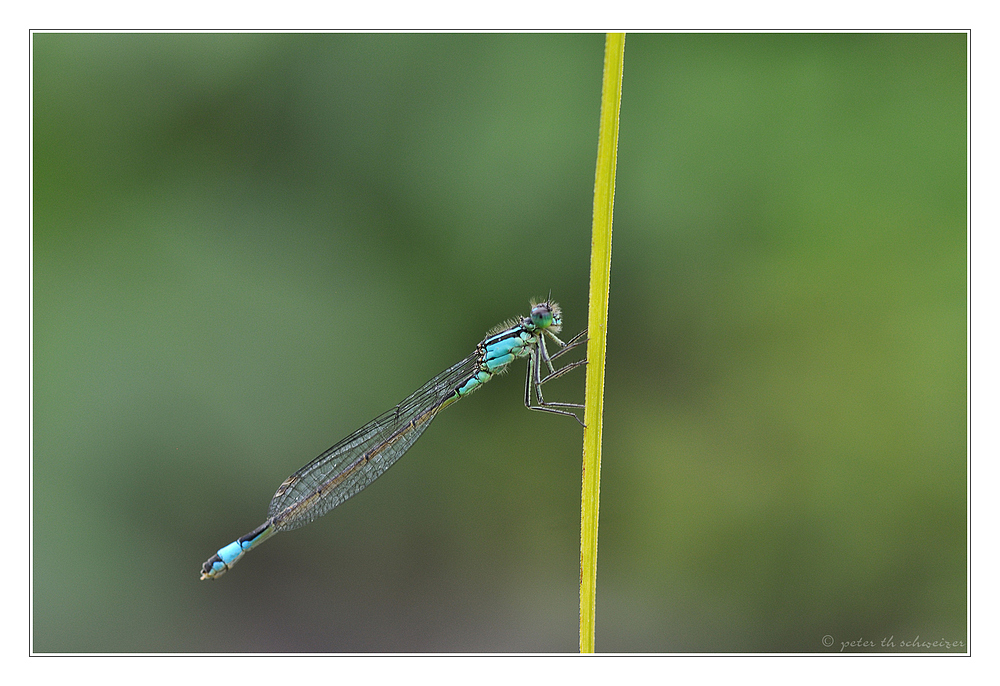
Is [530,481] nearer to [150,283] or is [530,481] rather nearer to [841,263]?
[841,263]

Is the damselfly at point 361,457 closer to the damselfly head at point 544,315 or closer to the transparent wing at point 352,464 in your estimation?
the transparent wing at point 352,464

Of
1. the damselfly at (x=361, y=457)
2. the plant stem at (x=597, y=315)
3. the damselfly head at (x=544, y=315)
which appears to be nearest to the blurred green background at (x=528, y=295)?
the damselfly at (x=361, y=457)

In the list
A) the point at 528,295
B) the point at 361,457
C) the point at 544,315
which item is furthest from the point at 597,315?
the point at 528,295

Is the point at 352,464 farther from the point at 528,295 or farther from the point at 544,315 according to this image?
the point at 528,295

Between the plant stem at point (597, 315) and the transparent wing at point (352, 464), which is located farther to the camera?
the transparent wing at point (352, 464)

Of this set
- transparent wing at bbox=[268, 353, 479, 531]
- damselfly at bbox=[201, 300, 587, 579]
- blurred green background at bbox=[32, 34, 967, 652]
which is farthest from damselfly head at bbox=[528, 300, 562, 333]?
blurred green background at bbox=[32, 34, 967, 652]

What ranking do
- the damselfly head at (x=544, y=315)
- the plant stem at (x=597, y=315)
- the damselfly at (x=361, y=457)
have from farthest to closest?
1. the damselfly at (x=361, y=457)
2. the damselfly head at (x=544, y=315)
3. the plant stem at (x=597, y=315)

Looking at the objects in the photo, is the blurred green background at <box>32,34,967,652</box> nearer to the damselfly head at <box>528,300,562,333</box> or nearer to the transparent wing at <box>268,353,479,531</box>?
the transparent wing at <box>268,353,479,531</box>
